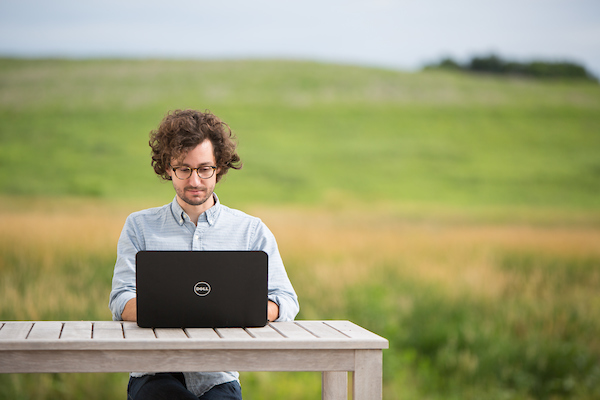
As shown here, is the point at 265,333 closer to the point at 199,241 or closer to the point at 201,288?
the point at 201,288

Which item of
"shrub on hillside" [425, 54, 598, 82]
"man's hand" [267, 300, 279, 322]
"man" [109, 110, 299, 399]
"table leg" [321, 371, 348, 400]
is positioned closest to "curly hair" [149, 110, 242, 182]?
"man" [109, 110, 299, 399]

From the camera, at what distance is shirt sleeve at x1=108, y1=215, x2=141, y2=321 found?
2203mm

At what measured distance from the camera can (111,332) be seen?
1.90 m

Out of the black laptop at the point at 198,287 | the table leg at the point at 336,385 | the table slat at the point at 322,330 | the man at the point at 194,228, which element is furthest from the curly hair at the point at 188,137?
the table leg at the point at 336,385

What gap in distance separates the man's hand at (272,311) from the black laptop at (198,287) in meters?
0.20

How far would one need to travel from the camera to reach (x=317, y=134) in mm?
12414

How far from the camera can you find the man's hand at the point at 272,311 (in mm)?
2193

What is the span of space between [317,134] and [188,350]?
35.2 feet

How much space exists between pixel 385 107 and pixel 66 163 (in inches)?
271

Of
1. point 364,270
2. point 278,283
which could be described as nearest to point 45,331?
point 278,283

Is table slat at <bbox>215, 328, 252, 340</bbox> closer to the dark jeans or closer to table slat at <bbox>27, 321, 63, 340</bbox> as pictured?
the dark jeans

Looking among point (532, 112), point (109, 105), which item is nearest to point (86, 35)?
point (109, 105)

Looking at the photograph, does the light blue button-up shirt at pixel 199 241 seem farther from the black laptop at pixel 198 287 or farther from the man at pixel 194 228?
the black laptop at pixel 198 287

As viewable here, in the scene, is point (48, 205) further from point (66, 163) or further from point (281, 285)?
point (281, 285)
